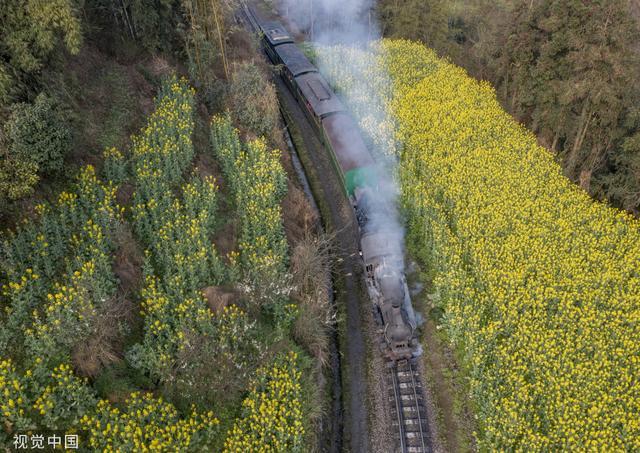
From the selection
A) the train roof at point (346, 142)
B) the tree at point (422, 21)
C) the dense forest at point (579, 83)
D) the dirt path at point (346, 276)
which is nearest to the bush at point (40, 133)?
the dirt path at point (346, 276)

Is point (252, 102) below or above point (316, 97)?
below

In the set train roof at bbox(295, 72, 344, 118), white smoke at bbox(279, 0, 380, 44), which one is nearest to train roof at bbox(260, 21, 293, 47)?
white smoke at bbox(279, 0, 380, 44)

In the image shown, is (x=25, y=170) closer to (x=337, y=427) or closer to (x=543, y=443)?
(x=337, y=427)

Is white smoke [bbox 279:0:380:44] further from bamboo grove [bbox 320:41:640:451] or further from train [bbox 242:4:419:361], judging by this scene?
bamboo grove [bbox 320:41:640:451]

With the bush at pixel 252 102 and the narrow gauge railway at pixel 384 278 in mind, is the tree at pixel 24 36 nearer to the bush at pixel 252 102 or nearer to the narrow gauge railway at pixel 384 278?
the bush at pixel 252 102

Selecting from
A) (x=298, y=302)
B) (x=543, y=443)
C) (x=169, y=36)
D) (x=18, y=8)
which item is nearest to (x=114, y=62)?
(x=169, y=36)

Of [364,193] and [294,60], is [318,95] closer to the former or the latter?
[294,60]

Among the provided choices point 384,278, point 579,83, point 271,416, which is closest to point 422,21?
point 579,83
